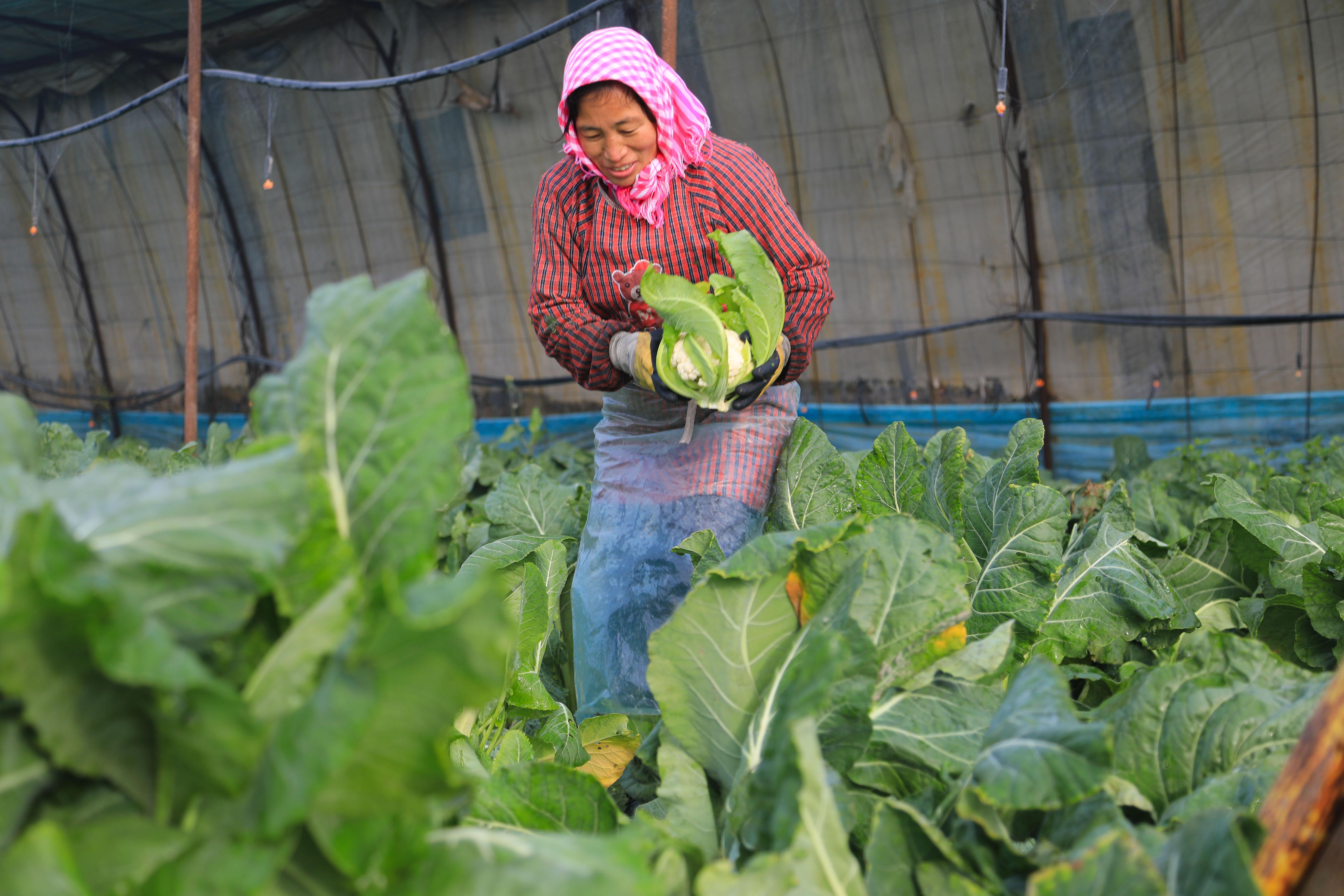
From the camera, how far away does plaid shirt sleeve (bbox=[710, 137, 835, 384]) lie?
108 inches

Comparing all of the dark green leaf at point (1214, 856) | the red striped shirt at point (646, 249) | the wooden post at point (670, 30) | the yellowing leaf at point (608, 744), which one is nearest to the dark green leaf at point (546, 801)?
the dark green leaf at point (1214, 856)

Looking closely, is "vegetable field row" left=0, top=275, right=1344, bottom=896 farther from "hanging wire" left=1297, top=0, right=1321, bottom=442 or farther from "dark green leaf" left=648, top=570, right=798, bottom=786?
"hanging wire" left=1297, top=0, right=1321, bottom=442

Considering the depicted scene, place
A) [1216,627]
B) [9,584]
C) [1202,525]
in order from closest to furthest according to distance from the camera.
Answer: [9,584], [1216,627], [1202,525]

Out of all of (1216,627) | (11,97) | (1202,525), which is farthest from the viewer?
(11,97)

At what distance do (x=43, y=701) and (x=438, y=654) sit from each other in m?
0.31

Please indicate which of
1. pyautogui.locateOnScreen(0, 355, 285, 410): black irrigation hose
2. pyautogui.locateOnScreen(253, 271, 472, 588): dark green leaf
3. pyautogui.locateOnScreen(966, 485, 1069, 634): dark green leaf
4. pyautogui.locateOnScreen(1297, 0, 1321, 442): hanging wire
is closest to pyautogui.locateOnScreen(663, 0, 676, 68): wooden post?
pyautogui.locateOnScreen(966, 485, 1069, 634): dark green leaf

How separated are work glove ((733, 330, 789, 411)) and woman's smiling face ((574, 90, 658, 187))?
1.88 ft

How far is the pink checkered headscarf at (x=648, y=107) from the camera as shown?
258 cm

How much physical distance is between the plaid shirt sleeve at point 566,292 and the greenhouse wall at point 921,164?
20.6ft

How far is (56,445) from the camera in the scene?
4391 mm

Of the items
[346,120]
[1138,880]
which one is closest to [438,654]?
[1138,880]

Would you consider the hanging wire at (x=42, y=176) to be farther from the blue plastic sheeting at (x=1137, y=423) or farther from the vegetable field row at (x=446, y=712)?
the vegetable field row at (x=446, y=712)

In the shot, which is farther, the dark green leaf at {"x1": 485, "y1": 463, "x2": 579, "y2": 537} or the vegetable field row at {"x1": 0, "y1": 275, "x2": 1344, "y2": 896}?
the dark green leaf at {"x1": 485, "y1": 463, "x2": 579, "y2": 537}

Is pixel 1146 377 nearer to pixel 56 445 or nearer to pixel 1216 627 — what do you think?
pixel 1216 627
